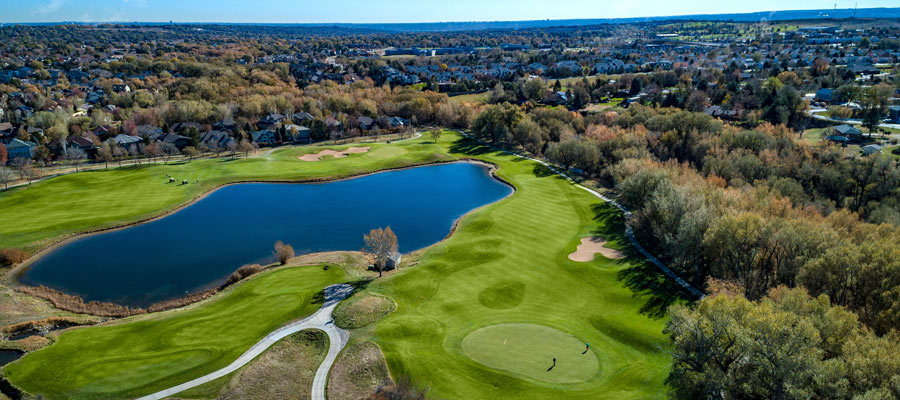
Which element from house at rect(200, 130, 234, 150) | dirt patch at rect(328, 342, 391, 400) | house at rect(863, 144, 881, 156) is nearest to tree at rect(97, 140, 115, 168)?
house at rect(200, 130, 234, 150)

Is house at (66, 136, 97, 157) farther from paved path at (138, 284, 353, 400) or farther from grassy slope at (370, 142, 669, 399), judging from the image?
grassy slope at (370, 142, 669, 399)

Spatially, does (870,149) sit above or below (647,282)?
above

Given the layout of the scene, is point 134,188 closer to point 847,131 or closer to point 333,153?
point 333,153

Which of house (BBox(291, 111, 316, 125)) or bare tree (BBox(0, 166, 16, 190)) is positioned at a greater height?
house (BBox(291, 111, 316, 125))

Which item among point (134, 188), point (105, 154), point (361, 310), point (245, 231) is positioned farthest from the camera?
point (105, 154)

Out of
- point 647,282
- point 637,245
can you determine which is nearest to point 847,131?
point 637,245

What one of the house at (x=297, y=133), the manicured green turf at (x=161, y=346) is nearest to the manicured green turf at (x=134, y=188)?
the house at (x=297, y=133)

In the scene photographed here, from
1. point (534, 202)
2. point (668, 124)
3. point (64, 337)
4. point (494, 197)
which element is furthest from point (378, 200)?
point (668, 124)
